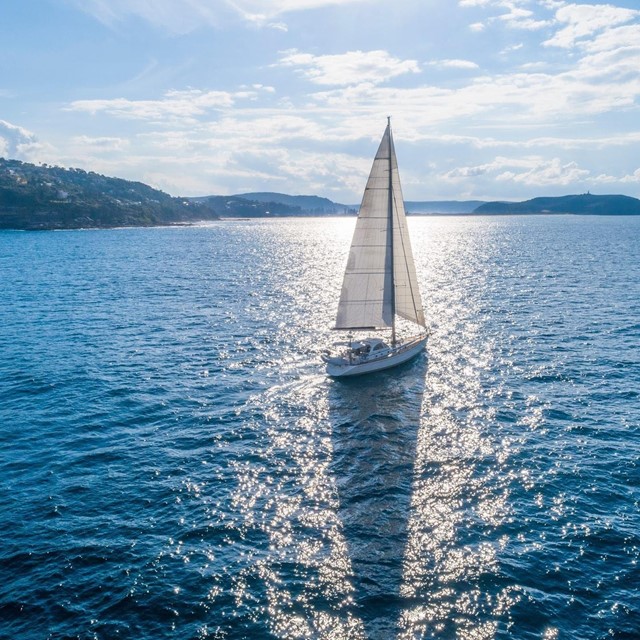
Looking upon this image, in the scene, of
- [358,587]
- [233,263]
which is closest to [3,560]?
[358,587]

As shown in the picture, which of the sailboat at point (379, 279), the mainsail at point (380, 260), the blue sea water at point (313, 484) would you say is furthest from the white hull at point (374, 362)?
the mainsail at point (380, 260)

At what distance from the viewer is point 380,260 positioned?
181 feet

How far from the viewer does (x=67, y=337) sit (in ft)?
219

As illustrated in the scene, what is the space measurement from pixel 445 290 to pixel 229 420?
228 ft

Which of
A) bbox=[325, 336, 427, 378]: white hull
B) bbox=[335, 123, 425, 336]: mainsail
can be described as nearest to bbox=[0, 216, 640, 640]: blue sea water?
bbox=[325, 336, 427, 378]: white hull

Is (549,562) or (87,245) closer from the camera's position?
(549,562)

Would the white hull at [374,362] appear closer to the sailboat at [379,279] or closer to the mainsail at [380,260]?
the sailboat at [379,279]

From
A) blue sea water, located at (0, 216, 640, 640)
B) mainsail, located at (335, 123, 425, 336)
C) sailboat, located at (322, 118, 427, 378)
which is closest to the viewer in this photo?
blue sea water, located at (0, 216, 640, 640)

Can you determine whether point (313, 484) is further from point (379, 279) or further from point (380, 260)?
point (380, 260)

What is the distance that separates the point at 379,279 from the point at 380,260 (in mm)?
2114

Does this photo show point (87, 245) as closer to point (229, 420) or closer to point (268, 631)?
point (229, 420)

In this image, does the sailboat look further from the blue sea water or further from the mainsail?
the blue sea water

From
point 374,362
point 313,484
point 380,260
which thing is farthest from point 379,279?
point 313,484

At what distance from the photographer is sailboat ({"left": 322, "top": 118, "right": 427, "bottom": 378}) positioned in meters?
52.6
